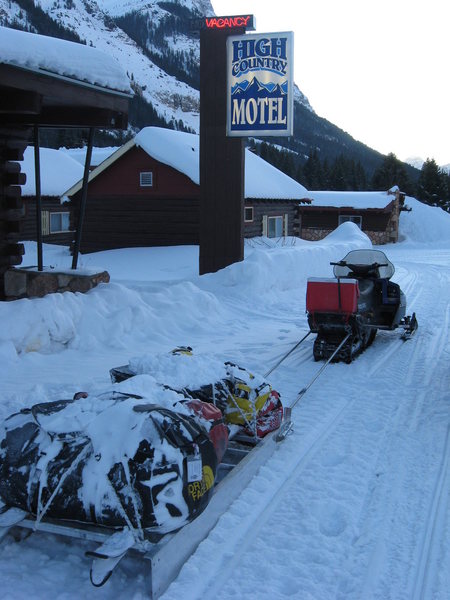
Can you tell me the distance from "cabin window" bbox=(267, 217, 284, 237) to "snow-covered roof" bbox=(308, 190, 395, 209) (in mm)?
12440

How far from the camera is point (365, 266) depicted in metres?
9.47

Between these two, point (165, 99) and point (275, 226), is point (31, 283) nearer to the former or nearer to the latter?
point (275, 226)

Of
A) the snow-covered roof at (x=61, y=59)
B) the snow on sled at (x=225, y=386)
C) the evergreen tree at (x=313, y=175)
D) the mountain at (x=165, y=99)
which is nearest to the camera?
the snow on sled at (x=225, y=386)

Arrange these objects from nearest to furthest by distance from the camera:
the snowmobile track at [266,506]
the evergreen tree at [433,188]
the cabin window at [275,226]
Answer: the snowmobile track at [266,506] → the cabin window at [275,226] → the evergreen tree at [433,188]

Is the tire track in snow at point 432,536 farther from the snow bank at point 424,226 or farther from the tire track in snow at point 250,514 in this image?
the snow bank at point 424,226

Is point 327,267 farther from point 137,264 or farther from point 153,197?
point 153,197

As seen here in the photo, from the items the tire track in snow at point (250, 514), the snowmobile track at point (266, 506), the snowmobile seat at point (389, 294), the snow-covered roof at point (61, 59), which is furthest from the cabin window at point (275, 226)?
the tire track in snow at point (250, 514)

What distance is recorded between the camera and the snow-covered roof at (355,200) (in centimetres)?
3812

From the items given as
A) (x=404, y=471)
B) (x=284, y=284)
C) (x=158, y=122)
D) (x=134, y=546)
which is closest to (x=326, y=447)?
(x=404, y=471)

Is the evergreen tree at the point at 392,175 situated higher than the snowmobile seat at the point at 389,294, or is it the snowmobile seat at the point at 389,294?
the evergreen tree at the point at 392,175

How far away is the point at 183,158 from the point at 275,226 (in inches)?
255

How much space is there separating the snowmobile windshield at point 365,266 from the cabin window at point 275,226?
1626 cm

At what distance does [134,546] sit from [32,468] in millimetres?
713

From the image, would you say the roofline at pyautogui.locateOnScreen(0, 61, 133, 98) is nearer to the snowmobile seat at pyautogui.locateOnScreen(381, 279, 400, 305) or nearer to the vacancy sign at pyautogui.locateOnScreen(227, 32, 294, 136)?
the snowmobile seat at pyautogui.locateOnScreen(381, 279, 400, 305)
